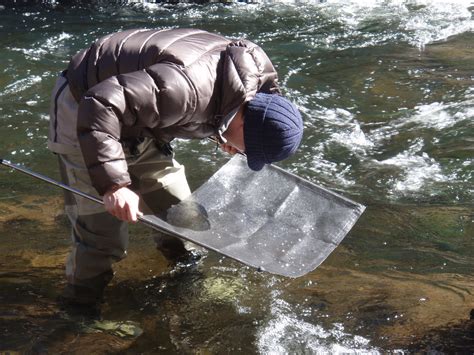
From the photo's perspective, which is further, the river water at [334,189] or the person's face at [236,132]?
the river water at [334,189]

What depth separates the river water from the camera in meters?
3.37

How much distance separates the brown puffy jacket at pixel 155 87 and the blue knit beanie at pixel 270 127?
0.20 feet

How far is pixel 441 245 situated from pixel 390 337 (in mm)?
1191

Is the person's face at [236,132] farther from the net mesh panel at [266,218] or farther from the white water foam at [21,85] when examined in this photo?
the white water foam at [21,85]

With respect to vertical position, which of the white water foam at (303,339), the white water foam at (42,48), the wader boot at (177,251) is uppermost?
the white water foam at (303,339)

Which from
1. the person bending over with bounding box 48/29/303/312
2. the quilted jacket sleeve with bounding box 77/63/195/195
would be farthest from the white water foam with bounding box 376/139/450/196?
the quilted jacket sleeve with bounding box 77/63/195/195

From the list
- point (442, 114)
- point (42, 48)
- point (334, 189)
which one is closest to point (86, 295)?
point (334, 189)

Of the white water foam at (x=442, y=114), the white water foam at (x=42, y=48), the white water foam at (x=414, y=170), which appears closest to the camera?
the white water foam at (x=414, y=170)

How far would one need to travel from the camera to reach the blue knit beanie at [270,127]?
9.59 feet

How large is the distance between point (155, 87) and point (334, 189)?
2581 millimetres

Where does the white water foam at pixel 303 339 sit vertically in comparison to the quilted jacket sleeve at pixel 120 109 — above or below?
below

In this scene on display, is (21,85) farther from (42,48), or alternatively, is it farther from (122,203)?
(122,203)

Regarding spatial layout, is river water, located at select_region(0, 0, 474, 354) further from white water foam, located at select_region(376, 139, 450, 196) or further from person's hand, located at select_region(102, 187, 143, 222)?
person's hand, located at select_region(102, 187, 143, 222)

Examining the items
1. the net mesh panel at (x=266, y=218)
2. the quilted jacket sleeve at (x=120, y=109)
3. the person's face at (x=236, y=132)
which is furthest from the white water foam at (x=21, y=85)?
the quilted jacket sleeve at (x=120, y=109)
